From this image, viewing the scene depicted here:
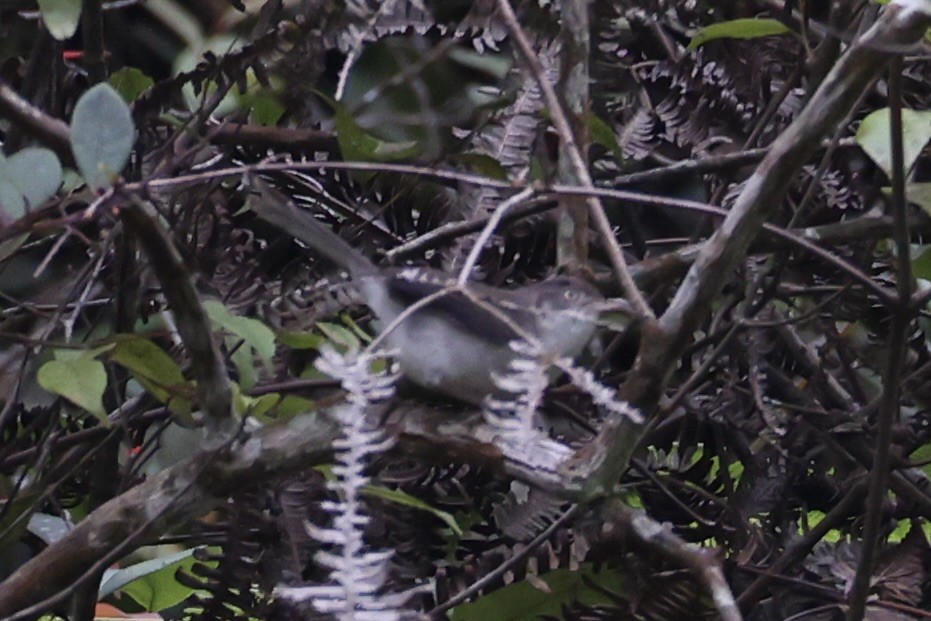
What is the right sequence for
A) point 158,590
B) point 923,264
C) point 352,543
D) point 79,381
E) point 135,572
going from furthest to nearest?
point 158,590, point 135,572, point 923,264, point 79,381, point 352,543

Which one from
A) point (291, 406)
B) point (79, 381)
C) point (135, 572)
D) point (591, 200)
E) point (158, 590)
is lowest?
point (158, 590)

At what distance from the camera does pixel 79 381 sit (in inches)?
27.6

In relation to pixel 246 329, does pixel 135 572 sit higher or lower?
lower

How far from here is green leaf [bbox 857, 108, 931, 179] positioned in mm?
729

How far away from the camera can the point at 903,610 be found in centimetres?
91

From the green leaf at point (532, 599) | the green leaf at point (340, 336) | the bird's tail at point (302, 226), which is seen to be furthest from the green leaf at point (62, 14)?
the green leaf at point (532, 599)

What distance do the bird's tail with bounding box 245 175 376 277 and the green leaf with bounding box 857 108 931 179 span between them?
453 mm

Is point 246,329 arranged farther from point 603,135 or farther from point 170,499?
point 603,135

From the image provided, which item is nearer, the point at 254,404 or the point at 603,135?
the point at 254,404

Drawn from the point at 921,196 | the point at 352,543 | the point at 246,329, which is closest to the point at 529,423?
the point at 352,543

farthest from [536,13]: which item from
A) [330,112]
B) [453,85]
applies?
[330,112]

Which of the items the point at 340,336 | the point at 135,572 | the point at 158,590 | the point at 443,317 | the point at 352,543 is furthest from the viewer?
the point at 443,317

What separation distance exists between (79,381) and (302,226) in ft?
1.30

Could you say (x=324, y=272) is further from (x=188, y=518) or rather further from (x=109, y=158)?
(x=109, y=158)
